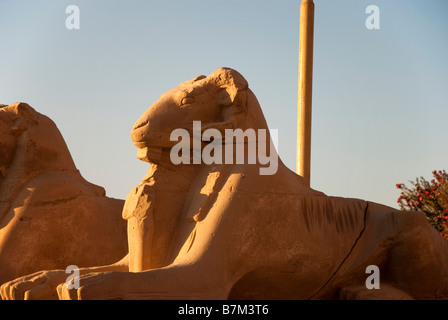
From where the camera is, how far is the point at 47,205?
5770 millimetres

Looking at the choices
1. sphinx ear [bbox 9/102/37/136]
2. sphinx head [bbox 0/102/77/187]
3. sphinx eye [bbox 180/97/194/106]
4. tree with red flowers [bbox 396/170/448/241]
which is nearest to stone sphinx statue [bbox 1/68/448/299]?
sphinx eye [bbox 180/97/194/106]

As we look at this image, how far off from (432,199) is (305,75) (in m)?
2.61

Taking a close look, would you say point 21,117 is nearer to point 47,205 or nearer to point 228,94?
point 47,205

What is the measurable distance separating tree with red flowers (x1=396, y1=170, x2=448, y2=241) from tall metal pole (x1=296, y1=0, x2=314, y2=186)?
1.61m

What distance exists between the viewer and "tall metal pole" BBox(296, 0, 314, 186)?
10.9 metres

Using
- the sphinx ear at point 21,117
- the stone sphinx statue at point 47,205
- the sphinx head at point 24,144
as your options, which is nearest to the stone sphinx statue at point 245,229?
the stone sphinx statue at point 47,205

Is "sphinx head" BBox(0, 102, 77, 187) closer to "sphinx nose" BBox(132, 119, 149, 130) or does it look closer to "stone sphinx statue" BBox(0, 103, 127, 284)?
"stone sphinx statue" BBox(0, 103, 127, 284)

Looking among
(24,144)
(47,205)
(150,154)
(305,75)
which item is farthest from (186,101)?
(305,75)
